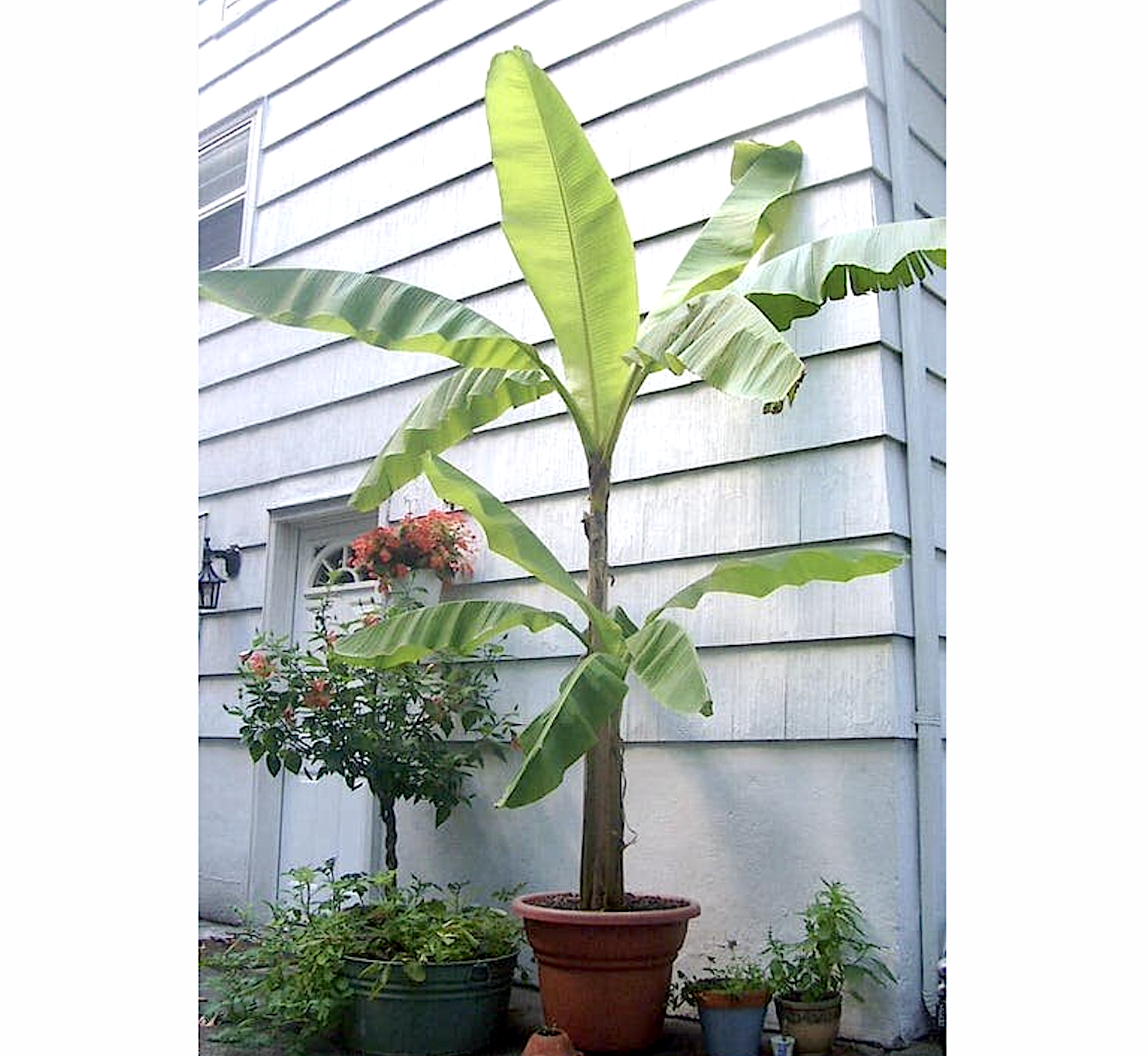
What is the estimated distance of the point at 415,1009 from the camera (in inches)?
104

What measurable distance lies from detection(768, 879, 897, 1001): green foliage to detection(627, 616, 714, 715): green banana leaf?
1.86 ft

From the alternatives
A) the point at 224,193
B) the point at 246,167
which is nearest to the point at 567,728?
the point at 246,167

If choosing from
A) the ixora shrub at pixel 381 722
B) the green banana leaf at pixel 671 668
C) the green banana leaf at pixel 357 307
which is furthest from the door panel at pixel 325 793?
the green banana leaf at pixel 671 668

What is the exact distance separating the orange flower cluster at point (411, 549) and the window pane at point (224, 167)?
6.58 feet

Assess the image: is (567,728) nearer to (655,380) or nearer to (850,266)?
(850,266)

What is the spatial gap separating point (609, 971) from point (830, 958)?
0.44 metres

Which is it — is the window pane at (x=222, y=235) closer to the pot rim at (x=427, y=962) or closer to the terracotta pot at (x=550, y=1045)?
the pot rim at (x=427, y=962)

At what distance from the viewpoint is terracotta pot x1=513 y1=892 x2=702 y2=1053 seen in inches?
102
